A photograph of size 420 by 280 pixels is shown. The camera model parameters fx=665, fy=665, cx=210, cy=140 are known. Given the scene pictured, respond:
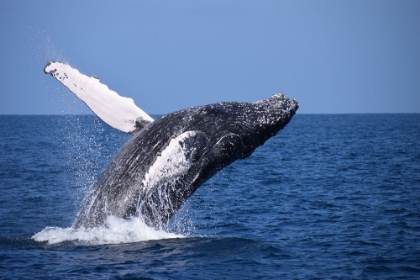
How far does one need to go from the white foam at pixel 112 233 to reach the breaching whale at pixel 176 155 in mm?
128

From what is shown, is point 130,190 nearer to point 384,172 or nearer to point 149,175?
point 149,175

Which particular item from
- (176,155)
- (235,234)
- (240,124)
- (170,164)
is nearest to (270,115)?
(240,124)

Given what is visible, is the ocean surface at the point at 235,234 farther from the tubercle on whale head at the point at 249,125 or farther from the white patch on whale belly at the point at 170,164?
the tubercle on whale head at the point at 249,125

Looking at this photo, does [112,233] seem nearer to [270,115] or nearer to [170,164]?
[170,164]

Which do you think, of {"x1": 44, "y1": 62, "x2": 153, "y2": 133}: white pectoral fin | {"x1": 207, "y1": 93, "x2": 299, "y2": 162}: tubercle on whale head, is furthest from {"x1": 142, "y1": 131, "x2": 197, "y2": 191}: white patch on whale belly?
{"x1": 44, "y1": 62, "x2": 153, "y2": 133}: white pectoral fin

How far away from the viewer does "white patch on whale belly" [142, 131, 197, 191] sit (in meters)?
9.46

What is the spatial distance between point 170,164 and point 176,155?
16 centimetres

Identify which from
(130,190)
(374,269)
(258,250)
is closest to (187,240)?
(258,250)

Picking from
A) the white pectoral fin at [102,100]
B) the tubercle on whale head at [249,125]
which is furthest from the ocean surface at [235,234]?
the tubercle on whale head at [249,125]

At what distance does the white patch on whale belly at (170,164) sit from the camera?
946 centimetres

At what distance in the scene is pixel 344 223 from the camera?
14352 mm

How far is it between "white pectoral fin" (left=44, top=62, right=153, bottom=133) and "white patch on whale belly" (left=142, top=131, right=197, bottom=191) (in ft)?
3.35

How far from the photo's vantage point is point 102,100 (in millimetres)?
10555

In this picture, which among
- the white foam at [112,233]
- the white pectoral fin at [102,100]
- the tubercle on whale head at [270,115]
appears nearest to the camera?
the tubercle on whale head at [270,115]
